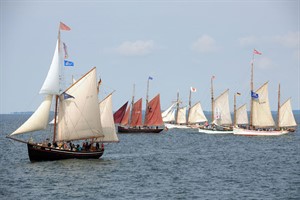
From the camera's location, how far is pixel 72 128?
7356 cm

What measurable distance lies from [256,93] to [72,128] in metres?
66.2

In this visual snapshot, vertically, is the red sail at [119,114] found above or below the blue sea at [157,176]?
above

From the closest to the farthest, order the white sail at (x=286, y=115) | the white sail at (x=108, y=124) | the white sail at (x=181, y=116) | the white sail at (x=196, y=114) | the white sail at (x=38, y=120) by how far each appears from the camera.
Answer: the white sail at (x=38, y=120)
the white sail at (x=108, y=124)
the white sail at (x=286, y=115)
the white sail at (x=196, y=114)
the white sail at (x=181, y=116)

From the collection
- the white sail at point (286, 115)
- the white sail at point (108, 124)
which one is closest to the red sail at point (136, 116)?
the white sail at point (286, 115)

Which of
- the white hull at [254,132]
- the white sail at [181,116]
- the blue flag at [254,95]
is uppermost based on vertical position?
the blue flag at [254,95]

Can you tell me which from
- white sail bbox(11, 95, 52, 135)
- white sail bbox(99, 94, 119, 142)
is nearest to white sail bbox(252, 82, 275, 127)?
white sail bbox(99, 94, 119, 142)

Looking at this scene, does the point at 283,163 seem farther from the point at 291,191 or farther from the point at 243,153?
the point at 291,191

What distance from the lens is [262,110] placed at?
432ft

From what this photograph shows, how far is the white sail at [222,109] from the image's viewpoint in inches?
5861

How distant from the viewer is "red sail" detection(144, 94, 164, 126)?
148 meters

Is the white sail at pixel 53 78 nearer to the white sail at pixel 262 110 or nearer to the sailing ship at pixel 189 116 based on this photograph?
the white sail at pixel 262 110

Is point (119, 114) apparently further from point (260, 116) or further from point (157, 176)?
point (157, 176)

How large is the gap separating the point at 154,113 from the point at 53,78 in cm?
7793

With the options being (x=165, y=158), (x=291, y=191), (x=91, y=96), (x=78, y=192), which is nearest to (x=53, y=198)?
(x=78, y=192)
